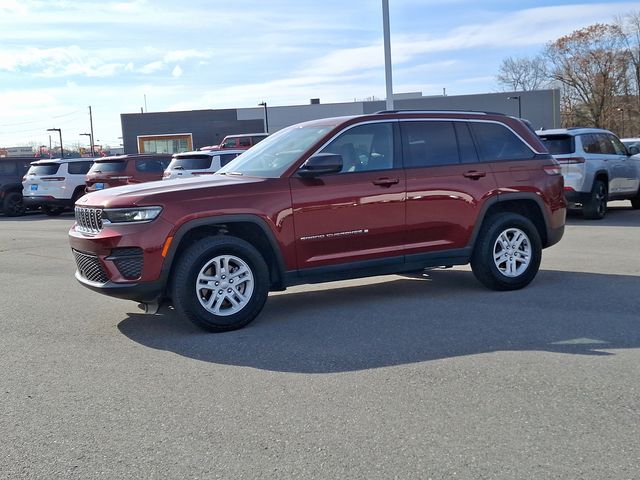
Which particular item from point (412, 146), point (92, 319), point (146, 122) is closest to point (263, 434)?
point (92, 319)

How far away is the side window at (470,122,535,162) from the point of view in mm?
7598

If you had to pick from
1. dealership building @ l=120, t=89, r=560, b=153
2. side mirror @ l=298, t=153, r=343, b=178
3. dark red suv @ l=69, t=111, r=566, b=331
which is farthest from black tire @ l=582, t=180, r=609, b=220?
dealership building @ l=120, t=89, r=560, b=153

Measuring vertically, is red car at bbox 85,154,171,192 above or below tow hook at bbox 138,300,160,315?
above

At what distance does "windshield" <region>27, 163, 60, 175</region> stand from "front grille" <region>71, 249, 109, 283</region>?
616 inches

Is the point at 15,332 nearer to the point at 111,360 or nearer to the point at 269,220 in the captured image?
the point at 111,360

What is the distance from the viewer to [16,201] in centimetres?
2266

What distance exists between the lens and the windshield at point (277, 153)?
22.0 ft

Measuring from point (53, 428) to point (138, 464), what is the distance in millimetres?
823

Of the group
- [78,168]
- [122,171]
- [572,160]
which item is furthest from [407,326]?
[78,168]

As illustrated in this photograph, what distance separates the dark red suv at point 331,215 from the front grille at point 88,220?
12mm

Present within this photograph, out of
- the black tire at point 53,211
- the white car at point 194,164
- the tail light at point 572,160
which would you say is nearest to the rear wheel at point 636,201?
the tail light at point 572,160

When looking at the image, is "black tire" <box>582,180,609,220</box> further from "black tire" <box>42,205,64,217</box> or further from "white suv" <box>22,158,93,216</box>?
"black tire" <box>42,205,64,217</box>

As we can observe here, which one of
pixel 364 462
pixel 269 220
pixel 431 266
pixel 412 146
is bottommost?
pixel 364 462

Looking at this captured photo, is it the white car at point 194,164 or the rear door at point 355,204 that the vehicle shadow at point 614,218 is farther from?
the white car at point 194,164
